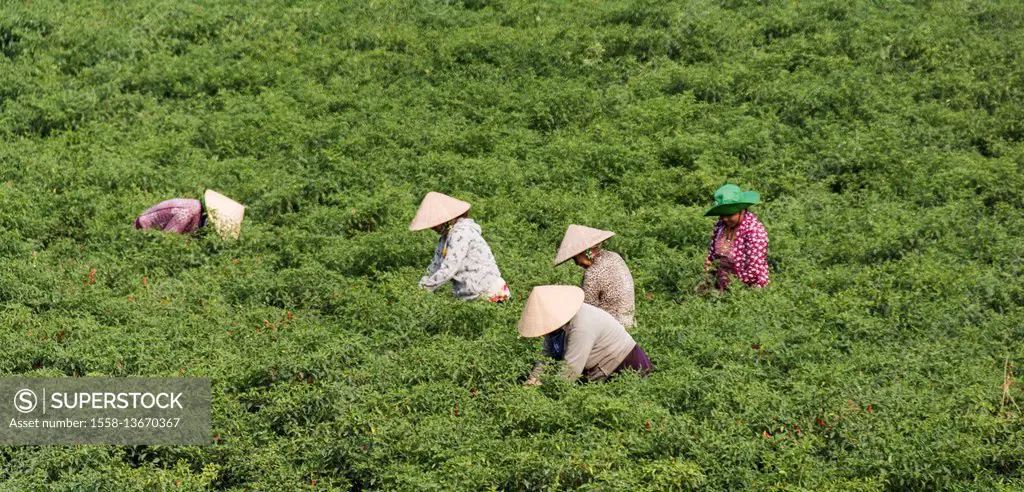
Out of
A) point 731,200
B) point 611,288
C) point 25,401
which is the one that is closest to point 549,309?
point 611,288

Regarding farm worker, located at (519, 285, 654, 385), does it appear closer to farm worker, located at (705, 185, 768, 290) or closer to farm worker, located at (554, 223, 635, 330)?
farm worker, located at (554, 223, 635, 330)

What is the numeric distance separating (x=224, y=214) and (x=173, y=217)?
0.56m

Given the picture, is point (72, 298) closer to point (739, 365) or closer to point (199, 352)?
point (199, 352)

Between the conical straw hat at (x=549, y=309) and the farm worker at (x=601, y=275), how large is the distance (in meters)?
1.10

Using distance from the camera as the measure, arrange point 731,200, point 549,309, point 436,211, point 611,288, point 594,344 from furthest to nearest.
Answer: point 436,211, point 731,200, point 611,288, point 594,344, point 549,309

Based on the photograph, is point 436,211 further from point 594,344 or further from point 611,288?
point 594,344

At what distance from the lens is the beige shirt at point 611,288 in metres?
10.2

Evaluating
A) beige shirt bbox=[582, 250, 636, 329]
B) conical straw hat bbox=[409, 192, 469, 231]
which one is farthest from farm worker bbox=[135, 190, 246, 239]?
beige shirt bbox=[582, 250, 636, 329]

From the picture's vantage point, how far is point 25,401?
30.5 ft

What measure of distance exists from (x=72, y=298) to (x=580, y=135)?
6.96m

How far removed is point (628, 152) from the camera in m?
14.7

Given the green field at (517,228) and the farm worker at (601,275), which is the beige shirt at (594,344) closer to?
the green field at (517,228)

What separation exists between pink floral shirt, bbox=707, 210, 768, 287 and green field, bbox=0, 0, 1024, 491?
42 centimetres

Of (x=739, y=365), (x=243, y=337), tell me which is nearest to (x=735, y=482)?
(x=739, y=365)
